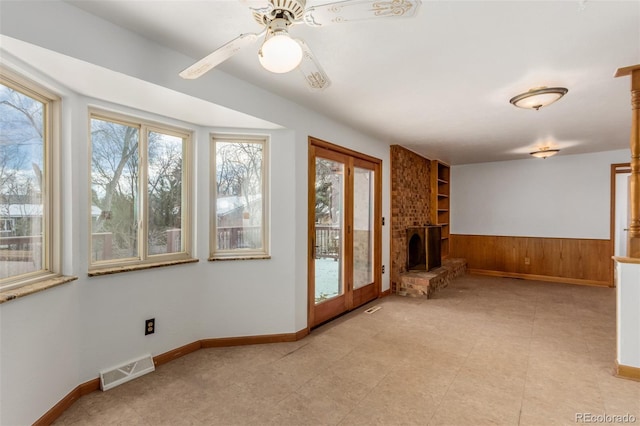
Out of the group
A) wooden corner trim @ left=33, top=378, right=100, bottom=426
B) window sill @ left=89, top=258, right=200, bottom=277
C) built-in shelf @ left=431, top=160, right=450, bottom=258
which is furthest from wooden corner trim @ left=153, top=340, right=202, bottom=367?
built-in shelf @ left=431, top=160, right=450, bottom=258

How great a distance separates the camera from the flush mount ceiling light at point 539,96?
2699 millimetres

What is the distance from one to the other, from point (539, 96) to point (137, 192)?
139 inches

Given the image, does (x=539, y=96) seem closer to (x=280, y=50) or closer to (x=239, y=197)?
(x=280, y=50)

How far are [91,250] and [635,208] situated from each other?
4.22 metres

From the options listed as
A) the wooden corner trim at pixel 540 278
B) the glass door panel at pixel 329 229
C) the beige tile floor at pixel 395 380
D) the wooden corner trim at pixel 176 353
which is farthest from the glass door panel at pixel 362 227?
the wooden corner trim at pixel 540 278

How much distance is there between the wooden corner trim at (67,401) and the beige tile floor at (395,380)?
1.7 inches

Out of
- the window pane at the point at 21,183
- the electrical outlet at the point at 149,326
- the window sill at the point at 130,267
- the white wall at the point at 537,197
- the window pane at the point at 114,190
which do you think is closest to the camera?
the window pane at the point at 21,183

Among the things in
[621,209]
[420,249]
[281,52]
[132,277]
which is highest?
[281,52]

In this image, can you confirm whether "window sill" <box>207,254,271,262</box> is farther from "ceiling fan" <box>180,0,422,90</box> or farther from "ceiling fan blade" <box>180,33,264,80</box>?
"ceiling fan" <box>180,0,422,90</box>

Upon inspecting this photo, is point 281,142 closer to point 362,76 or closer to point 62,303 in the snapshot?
point 362,76

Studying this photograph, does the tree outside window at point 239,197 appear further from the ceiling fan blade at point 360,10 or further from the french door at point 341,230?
the ceiling fan blade at point 360,10

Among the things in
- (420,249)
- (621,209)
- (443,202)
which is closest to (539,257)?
(621,209)

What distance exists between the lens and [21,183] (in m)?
1.95

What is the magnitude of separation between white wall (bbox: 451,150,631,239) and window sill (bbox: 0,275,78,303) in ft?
23.2
